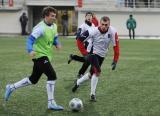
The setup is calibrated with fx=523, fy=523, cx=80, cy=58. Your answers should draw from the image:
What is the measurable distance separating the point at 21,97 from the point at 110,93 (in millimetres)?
2124

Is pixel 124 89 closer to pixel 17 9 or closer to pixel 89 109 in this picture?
pixel 89 109

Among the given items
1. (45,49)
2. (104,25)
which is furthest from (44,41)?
(104,25)

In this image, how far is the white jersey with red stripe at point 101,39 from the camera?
11.2 metres

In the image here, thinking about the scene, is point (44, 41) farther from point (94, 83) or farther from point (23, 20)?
point (23, 20)

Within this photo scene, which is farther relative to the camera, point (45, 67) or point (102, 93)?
point (102, 93)

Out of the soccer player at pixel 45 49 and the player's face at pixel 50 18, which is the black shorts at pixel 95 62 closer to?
the soccer player at pixel 45 49

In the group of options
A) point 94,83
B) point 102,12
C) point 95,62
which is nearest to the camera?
point 94,83

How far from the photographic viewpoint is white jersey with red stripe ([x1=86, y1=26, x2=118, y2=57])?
11211 millimetres

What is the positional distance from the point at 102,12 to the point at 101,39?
40.7m

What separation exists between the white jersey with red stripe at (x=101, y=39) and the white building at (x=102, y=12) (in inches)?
1580

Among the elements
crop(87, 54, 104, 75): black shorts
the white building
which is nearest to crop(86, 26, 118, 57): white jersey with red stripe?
crop(87, 54, 104, 75): black shorts

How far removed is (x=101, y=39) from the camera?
11273mm

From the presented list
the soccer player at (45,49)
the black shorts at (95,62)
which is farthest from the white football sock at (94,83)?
the soccer player at (45,49)

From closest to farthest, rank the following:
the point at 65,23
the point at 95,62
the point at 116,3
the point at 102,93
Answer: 1. the point at 95,62
2. the point at 102,93
3. the point at 65,23
4. the point at 116,3
